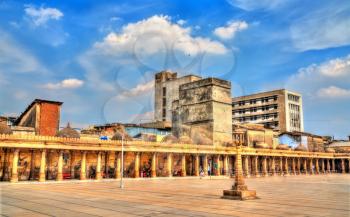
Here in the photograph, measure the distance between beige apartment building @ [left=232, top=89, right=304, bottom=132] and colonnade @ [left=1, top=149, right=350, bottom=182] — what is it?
27360 millimetres

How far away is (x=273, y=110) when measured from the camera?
132000 millimetres

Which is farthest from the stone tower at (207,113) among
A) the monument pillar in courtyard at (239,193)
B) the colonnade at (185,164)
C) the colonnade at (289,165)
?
the monument pillar in courtyard at (239,193)

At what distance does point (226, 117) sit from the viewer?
85.8 m

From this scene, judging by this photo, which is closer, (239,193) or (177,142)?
(239,193)

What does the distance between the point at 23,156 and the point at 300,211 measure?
42744 mm

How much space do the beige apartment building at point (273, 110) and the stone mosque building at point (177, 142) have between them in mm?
389

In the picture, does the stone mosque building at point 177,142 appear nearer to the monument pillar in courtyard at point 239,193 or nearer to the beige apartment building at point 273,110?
the beige apartment building at point 273,110

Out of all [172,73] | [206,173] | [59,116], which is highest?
[172,73]

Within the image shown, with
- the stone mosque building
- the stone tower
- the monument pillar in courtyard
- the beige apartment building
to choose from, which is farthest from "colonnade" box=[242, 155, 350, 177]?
the monument pillar in courtyard

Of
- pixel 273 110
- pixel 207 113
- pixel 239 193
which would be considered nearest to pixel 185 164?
pixel 207 113

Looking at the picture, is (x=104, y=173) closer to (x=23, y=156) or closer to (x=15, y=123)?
(x=23, y=156)

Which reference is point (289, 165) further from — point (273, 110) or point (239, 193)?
point (239, 193)

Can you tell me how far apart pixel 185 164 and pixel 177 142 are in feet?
19.8

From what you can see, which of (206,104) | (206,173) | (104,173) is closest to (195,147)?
(206,173)
